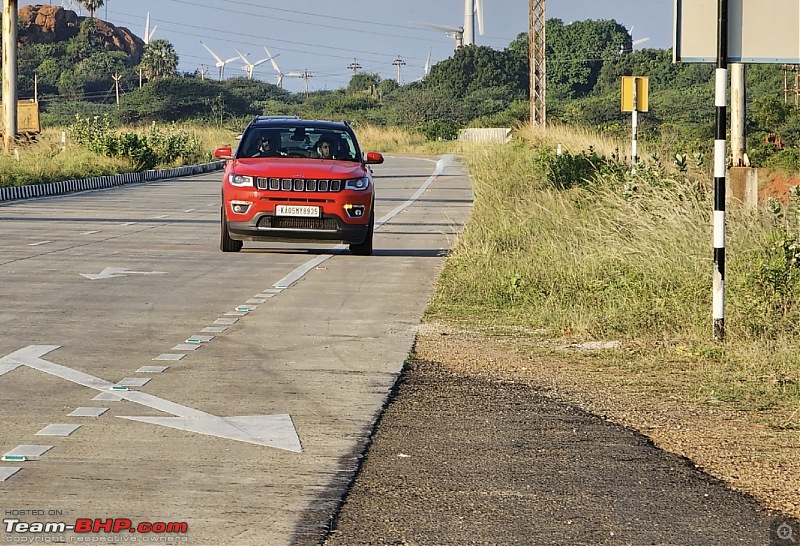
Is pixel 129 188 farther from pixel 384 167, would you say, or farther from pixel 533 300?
pixel 533 300

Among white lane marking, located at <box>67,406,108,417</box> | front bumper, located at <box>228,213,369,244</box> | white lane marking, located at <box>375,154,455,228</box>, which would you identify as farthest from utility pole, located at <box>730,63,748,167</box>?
white lane marking, located at <box>67,406,108,417</box>

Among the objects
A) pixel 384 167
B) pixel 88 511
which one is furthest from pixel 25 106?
pixel 88 511

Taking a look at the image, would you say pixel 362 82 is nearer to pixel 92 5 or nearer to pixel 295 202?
pixel 92 5

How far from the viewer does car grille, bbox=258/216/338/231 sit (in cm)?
1812

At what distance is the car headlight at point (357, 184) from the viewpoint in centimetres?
1838

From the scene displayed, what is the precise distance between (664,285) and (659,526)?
24.1 ft

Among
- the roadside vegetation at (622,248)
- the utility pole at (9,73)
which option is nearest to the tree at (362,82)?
the roadside vegetation at (622,248)

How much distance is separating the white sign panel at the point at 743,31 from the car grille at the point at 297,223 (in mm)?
7753

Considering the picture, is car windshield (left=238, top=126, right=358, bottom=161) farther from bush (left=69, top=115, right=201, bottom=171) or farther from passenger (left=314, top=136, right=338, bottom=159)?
bush (left=69, top=115, right=201, bottom=171)

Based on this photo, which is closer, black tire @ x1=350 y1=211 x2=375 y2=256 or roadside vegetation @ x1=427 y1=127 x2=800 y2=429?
roadside vegetation @ x1=427 y1=127 x2=800 y2=429

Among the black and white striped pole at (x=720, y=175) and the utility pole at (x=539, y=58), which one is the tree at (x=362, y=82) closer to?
the utility pole at (x=539, y=58)

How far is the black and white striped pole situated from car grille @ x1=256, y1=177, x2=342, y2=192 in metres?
8.08

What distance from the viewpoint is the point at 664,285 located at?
12930 millimetres

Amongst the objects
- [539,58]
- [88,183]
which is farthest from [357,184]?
[539,58]
